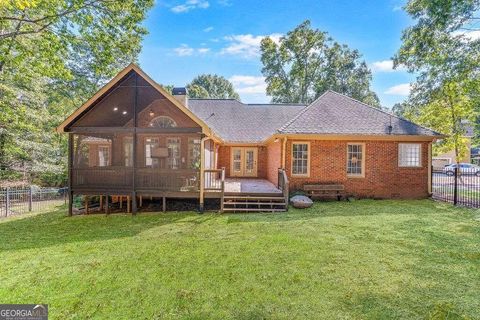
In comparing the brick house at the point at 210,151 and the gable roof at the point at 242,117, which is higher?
the gable roof at the point at 242,117

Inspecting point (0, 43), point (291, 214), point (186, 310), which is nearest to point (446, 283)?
point (186, 310)

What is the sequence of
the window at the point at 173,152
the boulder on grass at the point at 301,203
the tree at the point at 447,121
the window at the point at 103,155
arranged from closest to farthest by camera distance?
the boulder on grass at the point at 301,203, the window at the point at 173,152, the window at the point at 103,155, the tree at the point at 447,121

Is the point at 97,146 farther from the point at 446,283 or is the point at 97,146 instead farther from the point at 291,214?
the point at 446,283

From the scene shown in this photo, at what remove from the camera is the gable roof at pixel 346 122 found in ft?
39.6

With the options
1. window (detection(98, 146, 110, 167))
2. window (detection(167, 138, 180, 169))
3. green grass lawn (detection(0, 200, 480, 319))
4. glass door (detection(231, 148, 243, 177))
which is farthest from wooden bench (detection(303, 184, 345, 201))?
window (detection(98, 146, 110, 167))

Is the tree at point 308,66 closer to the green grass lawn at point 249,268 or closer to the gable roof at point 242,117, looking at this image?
the gable roof at point 242,117

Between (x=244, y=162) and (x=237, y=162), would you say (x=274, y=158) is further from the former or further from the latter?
(x=237, y=162)

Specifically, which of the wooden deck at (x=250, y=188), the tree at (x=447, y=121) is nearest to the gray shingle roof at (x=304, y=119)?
the wooden deck at (x=250, y=188)

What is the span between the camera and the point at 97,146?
18.6 metres

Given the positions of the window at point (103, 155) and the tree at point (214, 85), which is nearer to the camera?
the window at point (103, 155)

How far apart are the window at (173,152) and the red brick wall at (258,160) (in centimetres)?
482

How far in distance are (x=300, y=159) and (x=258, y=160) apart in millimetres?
5630

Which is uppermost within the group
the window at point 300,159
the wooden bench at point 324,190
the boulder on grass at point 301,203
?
the window at point 300,159

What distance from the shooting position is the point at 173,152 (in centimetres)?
1330
